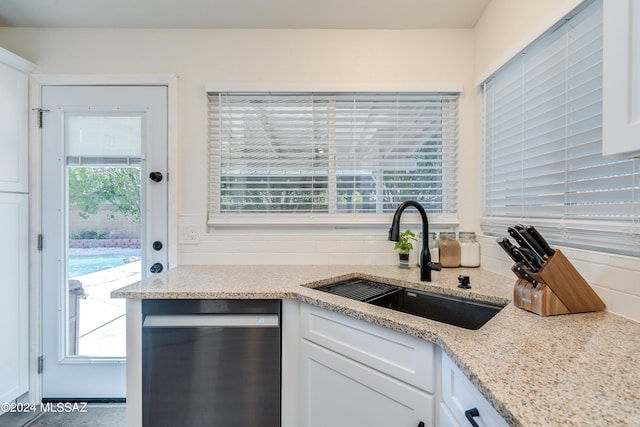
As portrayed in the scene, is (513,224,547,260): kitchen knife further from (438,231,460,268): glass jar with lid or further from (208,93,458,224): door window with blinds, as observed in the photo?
(208,93,458,224): door window with blinds

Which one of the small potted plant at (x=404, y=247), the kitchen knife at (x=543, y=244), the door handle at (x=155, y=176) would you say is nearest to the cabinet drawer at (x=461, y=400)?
the kitchen knife at (x=543, y=244)

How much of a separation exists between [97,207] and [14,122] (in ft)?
2.18

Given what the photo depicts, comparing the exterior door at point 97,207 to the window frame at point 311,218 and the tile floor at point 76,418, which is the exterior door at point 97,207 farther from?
the window frame at point 311,218

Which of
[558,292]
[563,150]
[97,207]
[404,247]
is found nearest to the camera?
[558,292]

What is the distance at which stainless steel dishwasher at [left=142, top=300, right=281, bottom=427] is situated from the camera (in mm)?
1312

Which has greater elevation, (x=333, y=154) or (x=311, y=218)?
(x=333, y=154)

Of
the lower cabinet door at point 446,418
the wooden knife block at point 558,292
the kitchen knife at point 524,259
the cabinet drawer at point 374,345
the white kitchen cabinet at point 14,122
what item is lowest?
the lower cabinet door at point 446,418

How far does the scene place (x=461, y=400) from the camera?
0.79 m

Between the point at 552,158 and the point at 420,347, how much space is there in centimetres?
98

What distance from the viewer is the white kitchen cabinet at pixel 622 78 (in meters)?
0.65

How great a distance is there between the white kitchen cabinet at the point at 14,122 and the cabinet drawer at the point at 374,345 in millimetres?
1891

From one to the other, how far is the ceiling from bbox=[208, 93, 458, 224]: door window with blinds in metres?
0.43

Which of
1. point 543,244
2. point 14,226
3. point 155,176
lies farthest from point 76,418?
point 543,244

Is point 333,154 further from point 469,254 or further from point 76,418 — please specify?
point 76,418
